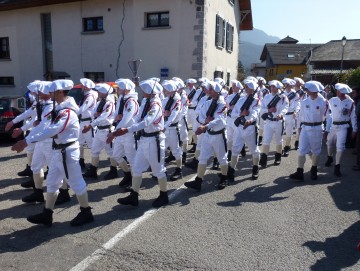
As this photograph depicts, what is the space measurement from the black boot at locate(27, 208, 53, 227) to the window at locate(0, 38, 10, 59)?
21.5 meters

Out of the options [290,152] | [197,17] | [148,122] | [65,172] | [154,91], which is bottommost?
[290,152]

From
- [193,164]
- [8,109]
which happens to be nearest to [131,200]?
[193,164]

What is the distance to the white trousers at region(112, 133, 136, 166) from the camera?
6816 mm

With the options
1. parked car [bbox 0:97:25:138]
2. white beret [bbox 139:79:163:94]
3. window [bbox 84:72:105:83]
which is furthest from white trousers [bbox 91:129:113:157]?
window [bbox 84:72:105:83]

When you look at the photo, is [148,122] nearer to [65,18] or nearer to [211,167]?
[211,167]

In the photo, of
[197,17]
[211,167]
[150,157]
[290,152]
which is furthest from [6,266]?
[197,17]

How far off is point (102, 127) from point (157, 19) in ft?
41.2

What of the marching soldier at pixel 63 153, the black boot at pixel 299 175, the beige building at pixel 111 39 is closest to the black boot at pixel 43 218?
the marching soldier at pixel 63 153

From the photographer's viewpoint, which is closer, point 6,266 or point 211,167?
point 6,266

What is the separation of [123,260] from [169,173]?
13.1 ft

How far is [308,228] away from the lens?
5.11 meters

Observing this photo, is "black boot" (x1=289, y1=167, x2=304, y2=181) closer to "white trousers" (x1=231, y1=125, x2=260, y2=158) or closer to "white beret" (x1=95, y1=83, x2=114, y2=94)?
→ "white trousers" (x1=231, y1=125, x2=260, y2=158)

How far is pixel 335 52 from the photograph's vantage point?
4956 cm

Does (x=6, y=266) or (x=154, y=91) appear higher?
(x=154, y=91)
